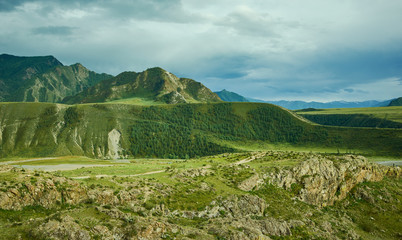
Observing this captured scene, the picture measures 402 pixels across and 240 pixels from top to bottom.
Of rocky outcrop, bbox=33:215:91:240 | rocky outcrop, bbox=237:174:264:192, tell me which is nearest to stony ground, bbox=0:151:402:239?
rocky outcrop, bbox=33:215:91:240

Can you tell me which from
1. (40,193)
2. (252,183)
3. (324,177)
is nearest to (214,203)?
(252,183)

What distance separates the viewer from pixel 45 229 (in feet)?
69.2

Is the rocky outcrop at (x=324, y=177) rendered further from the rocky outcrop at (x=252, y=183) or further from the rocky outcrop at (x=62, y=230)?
the rocky outcrop at (x=62, y=230)

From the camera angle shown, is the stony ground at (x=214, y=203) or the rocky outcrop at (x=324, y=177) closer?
the stony ground at (x=214, y=203)

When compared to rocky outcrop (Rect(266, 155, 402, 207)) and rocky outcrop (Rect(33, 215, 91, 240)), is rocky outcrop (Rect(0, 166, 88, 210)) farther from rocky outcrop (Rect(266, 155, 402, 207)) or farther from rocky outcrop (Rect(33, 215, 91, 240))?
rocky outcrop (Rect(266, 155, 402, 207))

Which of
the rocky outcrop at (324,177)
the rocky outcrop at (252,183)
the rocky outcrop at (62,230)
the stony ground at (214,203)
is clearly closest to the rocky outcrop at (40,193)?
the stony ground at (214,203)

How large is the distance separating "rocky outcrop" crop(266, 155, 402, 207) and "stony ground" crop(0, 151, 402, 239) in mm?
271

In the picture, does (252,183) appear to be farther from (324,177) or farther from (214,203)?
(324,177)

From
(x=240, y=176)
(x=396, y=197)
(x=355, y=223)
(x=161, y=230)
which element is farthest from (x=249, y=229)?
(x=396, y=197)

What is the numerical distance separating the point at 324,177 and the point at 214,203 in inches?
1679

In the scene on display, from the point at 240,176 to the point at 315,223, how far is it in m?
18.3

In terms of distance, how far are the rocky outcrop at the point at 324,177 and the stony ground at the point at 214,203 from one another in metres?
0.27

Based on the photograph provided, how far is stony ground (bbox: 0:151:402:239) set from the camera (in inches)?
997

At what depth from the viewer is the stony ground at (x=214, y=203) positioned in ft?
83.0
